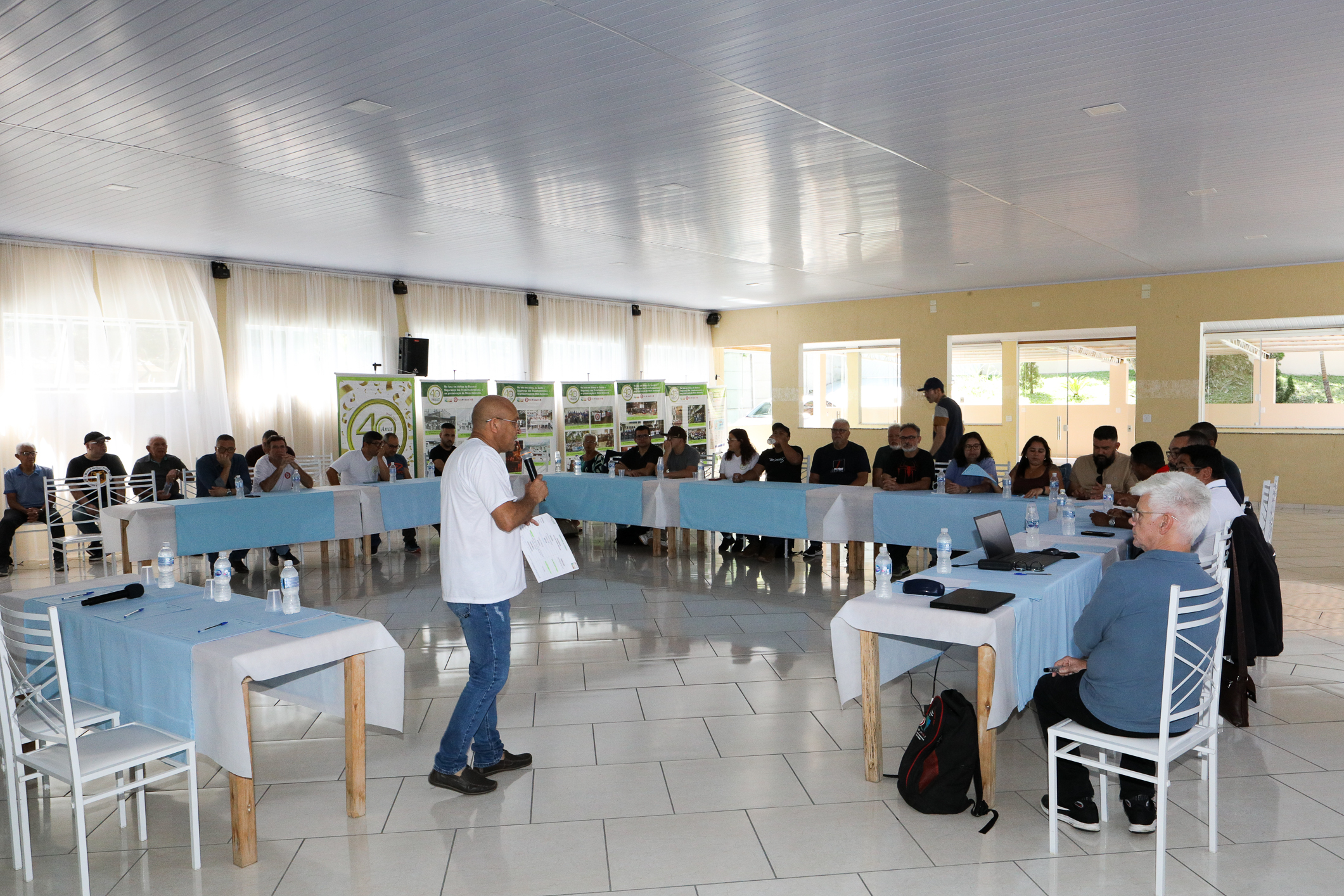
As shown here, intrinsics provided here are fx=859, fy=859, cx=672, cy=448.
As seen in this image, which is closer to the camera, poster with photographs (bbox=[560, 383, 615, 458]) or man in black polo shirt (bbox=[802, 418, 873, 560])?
man in black polo shirt (bbox=[802, 418, 873, 560])

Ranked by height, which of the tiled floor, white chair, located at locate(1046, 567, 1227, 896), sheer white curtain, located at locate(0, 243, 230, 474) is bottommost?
the tiled floor

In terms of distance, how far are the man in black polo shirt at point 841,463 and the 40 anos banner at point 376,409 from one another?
17.9ft

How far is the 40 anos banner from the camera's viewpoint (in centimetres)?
1048

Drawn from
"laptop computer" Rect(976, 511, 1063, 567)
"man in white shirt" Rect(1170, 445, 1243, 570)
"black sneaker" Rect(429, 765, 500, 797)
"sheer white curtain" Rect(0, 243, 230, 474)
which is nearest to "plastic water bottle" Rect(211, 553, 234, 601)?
"black sneaker" Rect(429, 765, 500, 797)

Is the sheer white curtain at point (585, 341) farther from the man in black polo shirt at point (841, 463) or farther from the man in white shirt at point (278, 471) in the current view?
the man in black polo shirt at point (841, 463)

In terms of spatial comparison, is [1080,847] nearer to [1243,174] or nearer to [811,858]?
[811,858]

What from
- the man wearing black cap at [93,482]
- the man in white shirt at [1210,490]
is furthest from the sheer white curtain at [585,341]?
the man in white shirt at [1210,490]

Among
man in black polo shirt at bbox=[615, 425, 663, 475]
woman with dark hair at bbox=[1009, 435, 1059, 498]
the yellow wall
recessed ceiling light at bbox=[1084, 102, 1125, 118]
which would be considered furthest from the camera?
the yellow wall

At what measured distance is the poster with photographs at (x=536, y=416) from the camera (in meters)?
12.2

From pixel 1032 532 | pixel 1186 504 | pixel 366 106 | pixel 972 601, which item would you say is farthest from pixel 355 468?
pixel 1186 504

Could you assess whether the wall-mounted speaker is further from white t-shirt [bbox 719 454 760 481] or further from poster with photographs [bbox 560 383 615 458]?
white t-shirt [bbox 719 454 760 481]

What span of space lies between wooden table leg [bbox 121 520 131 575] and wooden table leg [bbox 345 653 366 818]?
4130 mm

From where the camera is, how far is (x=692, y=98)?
463 cm

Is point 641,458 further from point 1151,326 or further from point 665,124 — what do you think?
point 1151,326
